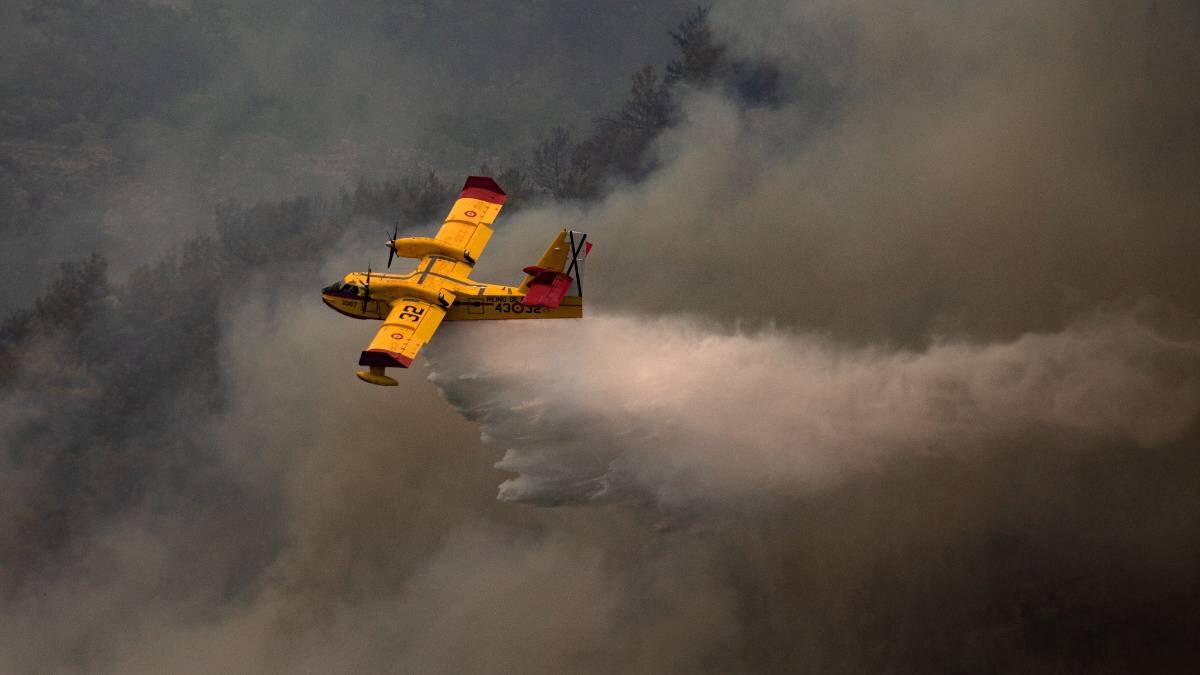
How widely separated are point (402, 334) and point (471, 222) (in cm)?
677

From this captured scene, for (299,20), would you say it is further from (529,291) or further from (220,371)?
(529,291)

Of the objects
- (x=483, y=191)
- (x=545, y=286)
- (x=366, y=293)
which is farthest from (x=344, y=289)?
(x=483, y=191)

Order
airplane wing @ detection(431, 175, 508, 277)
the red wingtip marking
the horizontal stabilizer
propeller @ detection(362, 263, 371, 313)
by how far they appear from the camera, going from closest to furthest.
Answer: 1. the horizontal stabilizer
2. propeller @ detection(362, 263, 371, 313)
3. airplane wing @ detection(431, 175, 508, 277)
4. the red wingtip marking

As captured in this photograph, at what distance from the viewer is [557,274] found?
161 feet

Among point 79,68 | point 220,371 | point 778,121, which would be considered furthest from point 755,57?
point 79,68

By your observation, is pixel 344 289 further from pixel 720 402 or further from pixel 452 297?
pixel 720 402

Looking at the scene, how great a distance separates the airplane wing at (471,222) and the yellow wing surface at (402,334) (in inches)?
79.7

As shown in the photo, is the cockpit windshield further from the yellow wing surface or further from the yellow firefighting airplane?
the yellow wing surface

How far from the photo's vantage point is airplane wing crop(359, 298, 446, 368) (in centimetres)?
4638

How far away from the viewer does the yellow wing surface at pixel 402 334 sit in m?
46.4

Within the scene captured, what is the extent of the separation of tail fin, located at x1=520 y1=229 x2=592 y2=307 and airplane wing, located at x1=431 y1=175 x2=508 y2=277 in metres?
2.91

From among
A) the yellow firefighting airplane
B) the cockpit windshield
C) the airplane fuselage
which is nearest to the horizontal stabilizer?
the yellow firefighting airplane

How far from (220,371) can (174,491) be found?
7.08m

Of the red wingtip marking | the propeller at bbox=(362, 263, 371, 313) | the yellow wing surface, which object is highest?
the red wingtip marking
